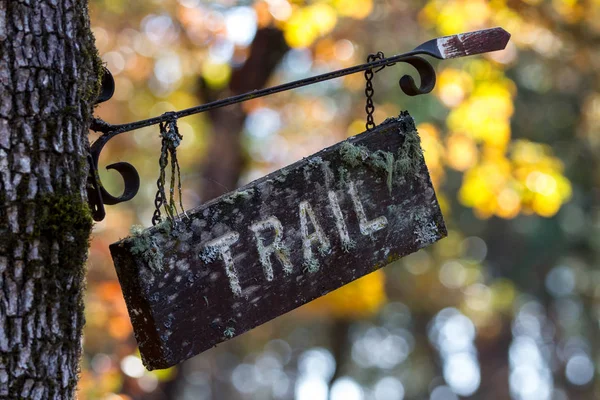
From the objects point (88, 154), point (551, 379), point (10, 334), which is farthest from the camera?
point (551, 379)

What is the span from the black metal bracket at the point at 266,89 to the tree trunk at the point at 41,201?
0.11m

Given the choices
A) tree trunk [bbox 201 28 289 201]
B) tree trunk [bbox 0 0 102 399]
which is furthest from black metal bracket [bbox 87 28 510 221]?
tree trunk [bbox 201 28 289 201]

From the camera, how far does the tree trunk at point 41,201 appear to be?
5.11ft

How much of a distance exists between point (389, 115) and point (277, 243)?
5980 mm

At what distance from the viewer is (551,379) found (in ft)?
71.7

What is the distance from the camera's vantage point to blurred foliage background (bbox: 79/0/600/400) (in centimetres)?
509

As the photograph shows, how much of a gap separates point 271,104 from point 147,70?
54.0 inches

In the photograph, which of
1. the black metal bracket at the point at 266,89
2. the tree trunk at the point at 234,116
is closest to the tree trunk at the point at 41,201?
the black metal bracket at the point at 266,89

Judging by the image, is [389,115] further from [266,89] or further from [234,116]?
[266,89]

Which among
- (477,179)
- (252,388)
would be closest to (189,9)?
(477,179)

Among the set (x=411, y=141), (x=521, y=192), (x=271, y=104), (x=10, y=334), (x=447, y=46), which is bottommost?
(x=10, y=334)

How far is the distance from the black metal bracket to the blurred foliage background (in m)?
0.72

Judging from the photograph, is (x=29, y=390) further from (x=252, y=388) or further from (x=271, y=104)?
(x=252, y=388)

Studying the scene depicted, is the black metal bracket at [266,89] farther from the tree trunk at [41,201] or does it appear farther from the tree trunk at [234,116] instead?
the tree trunk at [234,116]
